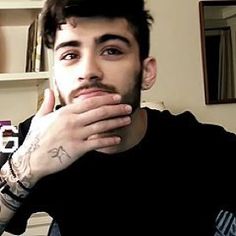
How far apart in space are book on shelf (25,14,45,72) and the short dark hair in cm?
94

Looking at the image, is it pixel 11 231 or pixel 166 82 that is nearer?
pixel 11 231

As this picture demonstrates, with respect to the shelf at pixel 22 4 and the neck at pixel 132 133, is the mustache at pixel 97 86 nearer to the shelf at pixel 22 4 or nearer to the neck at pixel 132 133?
the neck at pixel 132 133

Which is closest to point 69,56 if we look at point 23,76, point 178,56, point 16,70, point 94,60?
point 94,60

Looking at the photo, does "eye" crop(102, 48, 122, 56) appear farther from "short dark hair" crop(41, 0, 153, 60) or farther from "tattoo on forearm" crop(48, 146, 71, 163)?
"tattoo on forearm" crop(48, 146, 71, 163)

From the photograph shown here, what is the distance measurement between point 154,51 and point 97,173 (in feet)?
4.69

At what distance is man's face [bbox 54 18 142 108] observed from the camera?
1.10 metres

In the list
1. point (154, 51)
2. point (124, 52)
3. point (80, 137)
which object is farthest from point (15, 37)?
point (80, 137)

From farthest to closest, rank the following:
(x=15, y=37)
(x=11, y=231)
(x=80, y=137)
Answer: (x=15, y=37)
(x=11, y=231)
(x=80, y=137)

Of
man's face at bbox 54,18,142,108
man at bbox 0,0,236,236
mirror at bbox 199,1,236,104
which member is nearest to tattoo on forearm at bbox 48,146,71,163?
man at bbox 0,0,236,236

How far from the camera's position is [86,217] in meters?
1.19

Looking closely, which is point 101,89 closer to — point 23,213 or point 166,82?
point 23,213

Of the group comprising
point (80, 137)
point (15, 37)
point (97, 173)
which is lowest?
point (97, 173)

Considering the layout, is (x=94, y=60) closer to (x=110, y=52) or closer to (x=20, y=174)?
(x=110, y=52)

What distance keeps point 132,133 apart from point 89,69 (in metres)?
0.24
